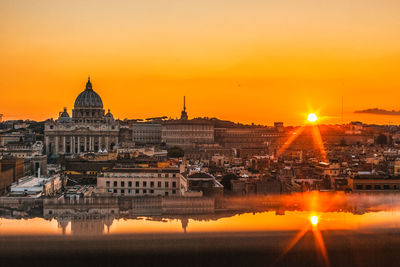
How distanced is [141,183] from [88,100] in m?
38.4

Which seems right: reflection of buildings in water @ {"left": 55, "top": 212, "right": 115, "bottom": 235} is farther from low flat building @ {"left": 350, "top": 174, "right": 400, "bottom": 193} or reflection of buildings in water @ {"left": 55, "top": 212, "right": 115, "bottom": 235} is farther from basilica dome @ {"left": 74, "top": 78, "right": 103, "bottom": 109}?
basilica dome @ {"left": 74, "top": 78, "right": 103, "bottom": 109}

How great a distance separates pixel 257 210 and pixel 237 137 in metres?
43.1

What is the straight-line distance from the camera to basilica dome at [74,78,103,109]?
182 ft

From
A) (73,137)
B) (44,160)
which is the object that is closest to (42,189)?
(44,160)

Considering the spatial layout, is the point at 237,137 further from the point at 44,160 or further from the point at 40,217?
the point at 40,217

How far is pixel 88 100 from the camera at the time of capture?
55.8m

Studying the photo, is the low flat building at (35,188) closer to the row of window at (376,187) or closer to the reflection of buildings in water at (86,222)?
the reflection of buildings in water at (86,222)

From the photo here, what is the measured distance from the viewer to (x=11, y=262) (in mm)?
11273

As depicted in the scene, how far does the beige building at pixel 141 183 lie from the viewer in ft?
59.4

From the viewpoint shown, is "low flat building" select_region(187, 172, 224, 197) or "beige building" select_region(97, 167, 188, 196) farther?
"beige building" select_region(97, 167, 188, 196)

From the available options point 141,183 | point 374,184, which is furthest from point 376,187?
point 141,183

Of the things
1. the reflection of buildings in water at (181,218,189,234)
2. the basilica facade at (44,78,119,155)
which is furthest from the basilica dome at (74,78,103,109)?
the reflection of buildings in water at (181,218,189,234)

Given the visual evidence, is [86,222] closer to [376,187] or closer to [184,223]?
[184,223]

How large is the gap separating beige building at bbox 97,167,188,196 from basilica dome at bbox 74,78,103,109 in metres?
37.6
